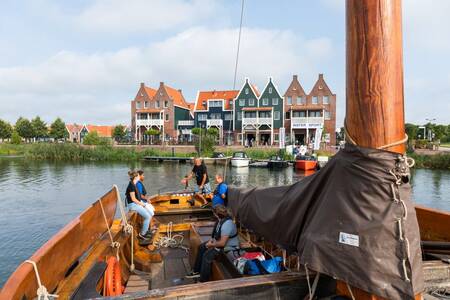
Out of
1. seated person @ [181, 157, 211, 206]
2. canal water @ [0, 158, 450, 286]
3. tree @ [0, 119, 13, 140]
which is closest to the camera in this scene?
seated person @ [181, 157, 211, 206]

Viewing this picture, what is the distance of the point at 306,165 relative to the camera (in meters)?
31.1

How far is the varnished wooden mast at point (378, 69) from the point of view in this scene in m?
1.98

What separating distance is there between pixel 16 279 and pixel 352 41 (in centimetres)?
279

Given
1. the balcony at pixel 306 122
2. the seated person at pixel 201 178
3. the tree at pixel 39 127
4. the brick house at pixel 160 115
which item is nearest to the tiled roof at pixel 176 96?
the brick house at pixel 160 115

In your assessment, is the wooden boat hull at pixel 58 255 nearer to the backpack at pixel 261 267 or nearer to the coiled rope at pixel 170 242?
the coiled rope at pixel 170 242

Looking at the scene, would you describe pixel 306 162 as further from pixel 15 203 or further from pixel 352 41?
pixel 352 41

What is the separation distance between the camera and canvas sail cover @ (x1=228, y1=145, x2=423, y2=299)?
6.08ft

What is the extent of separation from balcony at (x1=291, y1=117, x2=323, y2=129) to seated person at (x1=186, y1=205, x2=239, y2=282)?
4457 cm

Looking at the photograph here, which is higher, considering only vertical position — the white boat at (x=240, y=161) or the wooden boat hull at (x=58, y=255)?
the wooden boat hull at (x=58, y=255)

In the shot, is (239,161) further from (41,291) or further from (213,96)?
(41,291)

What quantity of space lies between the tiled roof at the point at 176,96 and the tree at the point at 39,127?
111 ft

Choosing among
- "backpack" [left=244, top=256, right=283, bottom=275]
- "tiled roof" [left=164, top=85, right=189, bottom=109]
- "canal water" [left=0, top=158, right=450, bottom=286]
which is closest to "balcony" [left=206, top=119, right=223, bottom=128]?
"tiled roof" [left=164, top=85, right=189, bottom=109]

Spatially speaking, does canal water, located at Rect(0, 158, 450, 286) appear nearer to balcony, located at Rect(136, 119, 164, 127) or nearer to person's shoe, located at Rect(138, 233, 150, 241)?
person's shoe, located at Rect(138, 233, 150, 241)

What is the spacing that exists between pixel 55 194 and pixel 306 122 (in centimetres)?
3656
